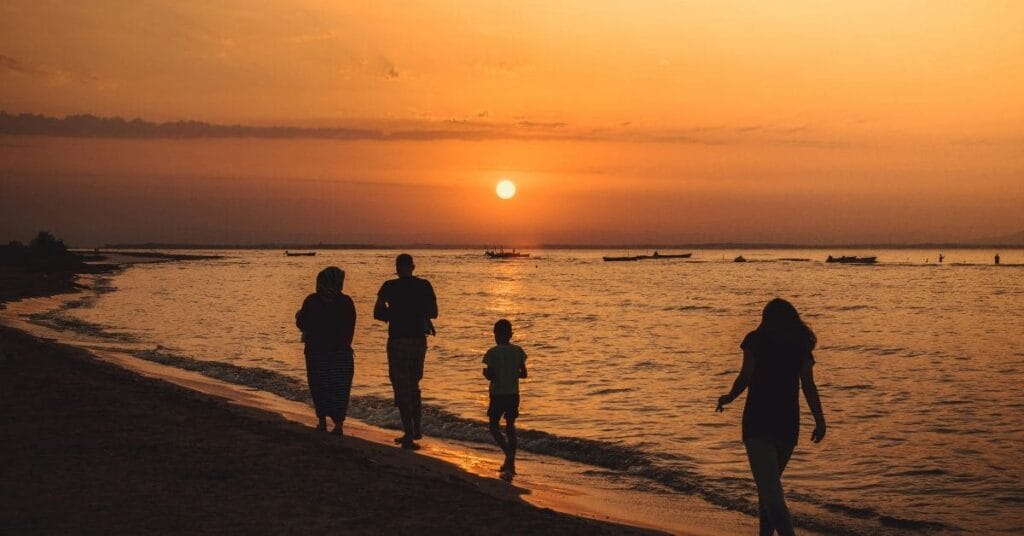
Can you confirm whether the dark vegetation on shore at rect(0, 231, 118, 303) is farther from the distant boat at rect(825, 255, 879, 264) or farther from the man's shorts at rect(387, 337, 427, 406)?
the distant boat at rect(825, 255, 879, 264)

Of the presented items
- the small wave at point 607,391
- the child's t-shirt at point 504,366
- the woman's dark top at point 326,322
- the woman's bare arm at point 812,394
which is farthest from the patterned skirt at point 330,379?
the small wave at point 607,391

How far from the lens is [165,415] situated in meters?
11.6

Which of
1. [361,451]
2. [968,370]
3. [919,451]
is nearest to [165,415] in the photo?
[361,451]

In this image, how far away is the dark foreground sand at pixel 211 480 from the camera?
7.02 metres

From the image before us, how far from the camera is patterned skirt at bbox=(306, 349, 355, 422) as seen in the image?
11484 mm

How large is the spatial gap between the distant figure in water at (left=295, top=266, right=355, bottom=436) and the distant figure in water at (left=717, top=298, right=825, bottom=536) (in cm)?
580

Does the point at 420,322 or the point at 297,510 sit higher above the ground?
the point at 420,322

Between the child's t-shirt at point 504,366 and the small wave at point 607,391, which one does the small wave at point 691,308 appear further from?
the child's t-shirt at point 504,366

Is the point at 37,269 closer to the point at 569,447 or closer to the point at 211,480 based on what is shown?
the point at 569,447

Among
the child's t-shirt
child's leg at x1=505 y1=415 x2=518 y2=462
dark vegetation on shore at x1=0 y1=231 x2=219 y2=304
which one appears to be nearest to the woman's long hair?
the child's t-shirt

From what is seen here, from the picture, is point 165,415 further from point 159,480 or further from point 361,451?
point 159,480

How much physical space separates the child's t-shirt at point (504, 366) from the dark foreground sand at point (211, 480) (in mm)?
1020

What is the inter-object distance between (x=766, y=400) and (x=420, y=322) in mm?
5351

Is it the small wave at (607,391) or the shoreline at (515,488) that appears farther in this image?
the small wave at (607,391)
